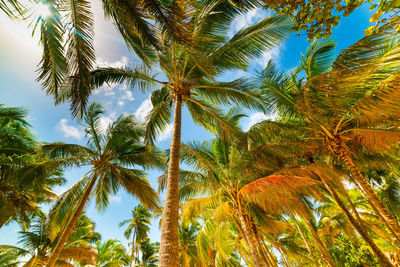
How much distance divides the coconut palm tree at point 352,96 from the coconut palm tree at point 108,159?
5.98 metres

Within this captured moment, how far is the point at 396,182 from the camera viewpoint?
1192 centimetres

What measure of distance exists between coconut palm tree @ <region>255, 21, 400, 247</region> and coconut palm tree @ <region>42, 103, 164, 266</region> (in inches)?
235

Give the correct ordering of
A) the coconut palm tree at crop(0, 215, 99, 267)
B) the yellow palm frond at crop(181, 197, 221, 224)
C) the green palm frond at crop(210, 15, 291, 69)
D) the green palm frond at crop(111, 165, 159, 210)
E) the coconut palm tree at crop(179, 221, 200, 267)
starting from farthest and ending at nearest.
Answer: the coconut palm tree at crop(179, 221, 200, 267)
the coconut palm tree at crop(0, 215, 99, 267)
the green palm frond at crop(111, 165, 159, 210)
the yellow palm frond at crop(181, 197, 221, 224)
the green palm frond at crop(210, 15, 291, 69)

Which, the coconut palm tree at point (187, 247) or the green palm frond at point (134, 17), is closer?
the green palm frond at point (134, 17)

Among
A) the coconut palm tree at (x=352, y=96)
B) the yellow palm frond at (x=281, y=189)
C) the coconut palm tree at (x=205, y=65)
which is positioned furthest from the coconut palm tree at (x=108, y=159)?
the coconut palm tree at (x=352, y=96)

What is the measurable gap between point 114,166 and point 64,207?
259cm

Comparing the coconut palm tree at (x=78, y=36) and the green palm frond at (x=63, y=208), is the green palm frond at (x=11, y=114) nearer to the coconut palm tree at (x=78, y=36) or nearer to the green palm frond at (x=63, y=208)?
the green palm frond at (x=63, y=208)

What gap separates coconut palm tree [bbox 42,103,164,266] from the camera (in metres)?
7.95

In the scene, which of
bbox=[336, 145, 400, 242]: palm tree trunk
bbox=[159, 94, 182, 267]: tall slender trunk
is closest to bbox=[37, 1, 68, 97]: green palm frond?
bbox=[159, 94, 182, 267]: tall slender trunk

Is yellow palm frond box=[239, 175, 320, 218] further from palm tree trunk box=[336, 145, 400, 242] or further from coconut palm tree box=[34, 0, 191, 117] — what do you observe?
coconut palm tree box=[34, 0, 191, 117]

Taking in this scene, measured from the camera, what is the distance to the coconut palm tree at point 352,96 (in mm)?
3416

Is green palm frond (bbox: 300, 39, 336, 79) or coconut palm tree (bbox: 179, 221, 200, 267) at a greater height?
green palm frond (bbox: 300, 39, 336, 79)

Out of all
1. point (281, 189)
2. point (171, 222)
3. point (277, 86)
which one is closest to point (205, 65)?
point (277, 86)

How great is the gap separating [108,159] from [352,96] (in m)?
9.44
